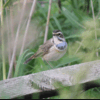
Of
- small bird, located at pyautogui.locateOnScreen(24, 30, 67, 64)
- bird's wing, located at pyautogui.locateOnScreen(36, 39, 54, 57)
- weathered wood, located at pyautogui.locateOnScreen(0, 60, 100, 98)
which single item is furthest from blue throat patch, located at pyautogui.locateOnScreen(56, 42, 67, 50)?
weathered wood, located at pyautogui.locateOnScreen(0, 60, 100, 98)

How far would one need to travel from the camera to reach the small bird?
2.60 meters

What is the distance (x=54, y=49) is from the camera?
2682mm

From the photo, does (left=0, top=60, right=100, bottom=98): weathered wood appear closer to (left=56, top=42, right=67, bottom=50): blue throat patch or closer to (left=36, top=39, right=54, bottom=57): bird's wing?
(left=56, top=42, right=67, bottom=50): blue throat patch

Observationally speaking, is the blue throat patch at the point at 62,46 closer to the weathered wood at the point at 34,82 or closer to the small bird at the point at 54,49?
the small bird at the point at 54,49

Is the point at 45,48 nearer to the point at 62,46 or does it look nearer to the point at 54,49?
the point at 54,49

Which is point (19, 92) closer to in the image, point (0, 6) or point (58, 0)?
point (0, 6)

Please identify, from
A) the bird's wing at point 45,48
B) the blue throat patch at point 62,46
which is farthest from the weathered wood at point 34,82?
the bird's wing at point 45,48

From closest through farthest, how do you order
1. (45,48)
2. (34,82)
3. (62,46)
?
(34,82) < (62,46) < (45,48)

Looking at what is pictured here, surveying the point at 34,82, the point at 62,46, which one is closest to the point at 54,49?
the point at 62,46

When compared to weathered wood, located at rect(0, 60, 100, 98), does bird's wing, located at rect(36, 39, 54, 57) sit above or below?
above

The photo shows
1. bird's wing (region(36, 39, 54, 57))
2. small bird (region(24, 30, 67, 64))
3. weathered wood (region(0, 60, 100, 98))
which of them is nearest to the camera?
weathered wood (region(0, 60, 100, 98))

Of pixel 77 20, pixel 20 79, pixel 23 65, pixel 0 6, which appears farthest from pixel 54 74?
pixel 77 20

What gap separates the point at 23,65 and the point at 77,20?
1193 millimetres

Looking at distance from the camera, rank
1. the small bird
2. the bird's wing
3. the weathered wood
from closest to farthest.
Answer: the weathered wood
the small bird
the bird's wing
